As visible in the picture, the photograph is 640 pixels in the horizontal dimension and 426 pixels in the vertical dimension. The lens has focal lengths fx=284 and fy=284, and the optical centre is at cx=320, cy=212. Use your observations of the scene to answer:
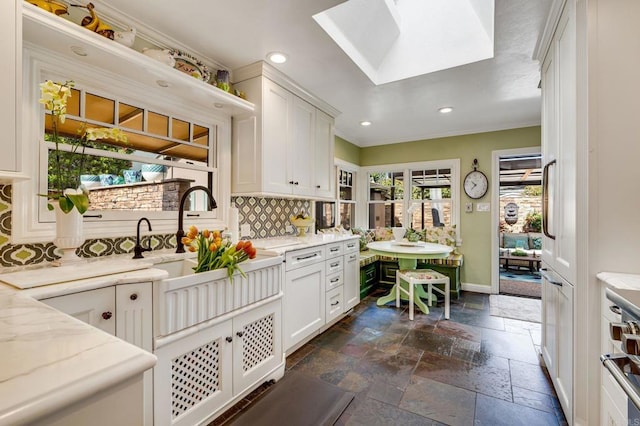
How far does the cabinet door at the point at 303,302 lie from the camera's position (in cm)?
240

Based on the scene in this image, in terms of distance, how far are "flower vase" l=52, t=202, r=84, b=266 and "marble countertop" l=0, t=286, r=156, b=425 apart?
94cm

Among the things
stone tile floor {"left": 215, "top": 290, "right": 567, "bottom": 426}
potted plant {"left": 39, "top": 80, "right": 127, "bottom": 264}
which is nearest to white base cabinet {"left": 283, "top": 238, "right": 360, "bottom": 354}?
stone tile floor {"left": 215, "top": 290, "right": 567, "bottom": 426}

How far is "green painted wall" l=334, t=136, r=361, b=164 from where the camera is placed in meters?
4.64

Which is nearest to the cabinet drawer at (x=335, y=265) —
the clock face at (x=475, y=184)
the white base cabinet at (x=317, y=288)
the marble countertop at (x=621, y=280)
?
the white base cabinet at (x=317, y=288)

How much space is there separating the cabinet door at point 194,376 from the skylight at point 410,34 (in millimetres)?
2252

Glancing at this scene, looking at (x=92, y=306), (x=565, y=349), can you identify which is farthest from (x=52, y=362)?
(x=565, y=349)

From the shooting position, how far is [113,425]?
0.49 metres

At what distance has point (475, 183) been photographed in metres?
4.43

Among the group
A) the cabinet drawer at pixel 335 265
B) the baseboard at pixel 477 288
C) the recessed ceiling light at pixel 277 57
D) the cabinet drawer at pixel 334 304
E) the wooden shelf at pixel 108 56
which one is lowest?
the baseboard at pixel 477 288

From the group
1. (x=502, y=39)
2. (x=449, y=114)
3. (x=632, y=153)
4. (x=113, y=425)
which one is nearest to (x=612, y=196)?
(x=632, y=153)

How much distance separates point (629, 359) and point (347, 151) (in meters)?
4.32

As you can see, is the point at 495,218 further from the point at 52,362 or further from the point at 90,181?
the point at 52,362

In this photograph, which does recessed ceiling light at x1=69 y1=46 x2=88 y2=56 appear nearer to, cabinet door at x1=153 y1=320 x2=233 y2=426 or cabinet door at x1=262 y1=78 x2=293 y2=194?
cabinet door at x1=262 y1=78 x2=293 y2=194

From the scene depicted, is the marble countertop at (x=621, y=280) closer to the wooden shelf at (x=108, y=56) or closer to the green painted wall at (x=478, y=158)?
the wooden shelf at (x=108, y=56)
